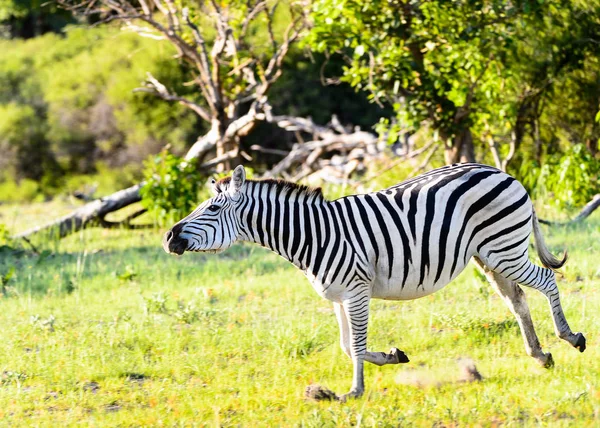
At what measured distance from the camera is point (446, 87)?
11984 mm

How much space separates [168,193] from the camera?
1228cm

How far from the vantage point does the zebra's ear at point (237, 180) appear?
534 centimetres

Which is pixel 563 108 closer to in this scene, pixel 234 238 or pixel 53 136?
pixel 234 238

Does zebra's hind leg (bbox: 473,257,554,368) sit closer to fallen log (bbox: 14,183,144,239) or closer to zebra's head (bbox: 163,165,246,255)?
zebra's head (bbox: 163,165,246,255)

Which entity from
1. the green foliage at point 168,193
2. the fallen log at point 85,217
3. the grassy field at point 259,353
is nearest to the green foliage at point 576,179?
the grassy field at point 259,353

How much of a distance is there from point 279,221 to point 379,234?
65 cm

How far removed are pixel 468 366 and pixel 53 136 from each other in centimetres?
1953

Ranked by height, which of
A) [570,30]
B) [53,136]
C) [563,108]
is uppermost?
[570,30]

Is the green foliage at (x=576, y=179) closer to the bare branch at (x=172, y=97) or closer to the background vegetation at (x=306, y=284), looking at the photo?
the background vegetation at (x=306, y=284)

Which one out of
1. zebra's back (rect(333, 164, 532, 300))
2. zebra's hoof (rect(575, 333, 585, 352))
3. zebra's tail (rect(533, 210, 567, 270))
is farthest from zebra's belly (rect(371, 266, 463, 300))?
zebra's hoof (rect(575, 333, 585, 352))

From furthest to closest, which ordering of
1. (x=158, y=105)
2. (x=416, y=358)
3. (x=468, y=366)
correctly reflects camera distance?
1. (x=158, y=105)
2. (x=416, y=358)
3. (x=468, y=366)

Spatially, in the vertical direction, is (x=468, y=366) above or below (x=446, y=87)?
below

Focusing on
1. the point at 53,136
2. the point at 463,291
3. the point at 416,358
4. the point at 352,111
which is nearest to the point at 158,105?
the point at 53,136

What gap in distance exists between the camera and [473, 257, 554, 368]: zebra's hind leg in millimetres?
5773
